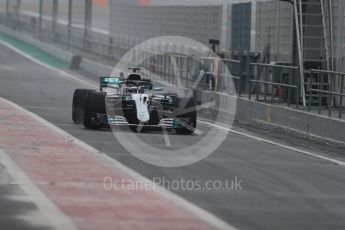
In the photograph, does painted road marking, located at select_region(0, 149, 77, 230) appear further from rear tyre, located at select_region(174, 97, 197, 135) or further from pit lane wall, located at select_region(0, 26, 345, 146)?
pit lane wall, located at select_region(0, 26, 345, 146)

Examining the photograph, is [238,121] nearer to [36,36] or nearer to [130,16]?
[130,16]

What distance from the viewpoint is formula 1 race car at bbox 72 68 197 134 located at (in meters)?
17.0

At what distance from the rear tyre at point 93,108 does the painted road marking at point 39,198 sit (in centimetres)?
520

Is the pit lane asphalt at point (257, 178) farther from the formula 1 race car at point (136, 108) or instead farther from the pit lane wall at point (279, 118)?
the pit lane wall at point (279, 118)

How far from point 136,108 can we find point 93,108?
97cm

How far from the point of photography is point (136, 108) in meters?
16.9


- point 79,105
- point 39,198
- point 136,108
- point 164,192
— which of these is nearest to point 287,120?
point 136,108

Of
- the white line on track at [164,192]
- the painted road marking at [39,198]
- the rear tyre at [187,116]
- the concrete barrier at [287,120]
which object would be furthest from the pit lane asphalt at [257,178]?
the concrete barrier at [287,120]

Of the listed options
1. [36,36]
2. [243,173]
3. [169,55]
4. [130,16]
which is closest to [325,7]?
[169,55]

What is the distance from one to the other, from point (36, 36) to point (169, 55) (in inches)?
1176

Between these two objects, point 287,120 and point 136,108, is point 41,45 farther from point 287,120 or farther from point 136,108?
point 136,108

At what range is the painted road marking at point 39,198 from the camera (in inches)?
327

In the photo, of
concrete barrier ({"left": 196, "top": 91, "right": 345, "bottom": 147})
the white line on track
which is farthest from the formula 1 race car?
concrete barrier ({"left": 196, "top": 91, "right": 345, "bottom": 147})

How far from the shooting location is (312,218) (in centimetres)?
936
